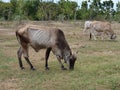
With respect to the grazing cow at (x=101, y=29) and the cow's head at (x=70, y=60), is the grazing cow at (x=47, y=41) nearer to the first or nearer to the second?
the cow's head at (x=70, y=60)

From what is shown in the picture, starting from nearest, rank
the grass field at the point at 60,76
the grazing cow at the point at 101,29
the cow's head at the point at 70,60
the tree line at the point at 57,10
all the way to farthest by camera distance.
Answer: the grass field at the point at 60,76
the cow's head at the point at 70,60
the grazing cow at the point at 101,29
the tree line at the point at 57,10

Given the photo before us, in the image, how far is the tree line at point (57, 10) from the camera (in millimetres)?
51688

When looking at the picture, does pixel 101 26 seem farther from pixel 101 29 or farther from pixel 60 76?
pixel 60 76

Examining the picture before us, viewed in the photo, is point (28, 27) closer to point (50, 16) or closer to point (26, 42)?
point (26, 42)

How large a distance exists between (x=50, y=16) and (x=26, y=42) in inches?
1644

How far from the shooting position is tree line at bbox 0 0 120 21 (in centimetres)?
5169

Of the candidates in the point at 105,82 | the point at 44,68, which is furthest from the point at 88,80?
the point at 44,68

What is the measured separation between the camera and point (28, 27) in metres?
11.9

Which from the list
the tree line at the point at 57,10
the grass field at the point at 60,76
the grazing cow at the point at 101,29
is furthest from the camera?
the tree line at the point at 57,10

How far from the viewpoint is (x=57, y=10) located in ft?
181

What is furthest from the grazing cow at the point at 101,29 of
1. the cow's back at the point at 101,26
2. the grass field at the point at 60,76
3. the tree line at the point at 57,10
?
the tree line at the point at 57,10

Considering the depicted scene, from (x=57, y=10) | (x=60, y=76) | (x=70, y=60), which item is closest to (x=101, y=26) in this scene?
(x=70, y=60)

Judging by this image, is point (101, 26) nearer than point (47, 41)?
No

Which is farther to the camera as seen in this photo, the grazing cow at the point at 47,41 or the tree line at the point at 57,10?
the tree line at the point at 57,10
